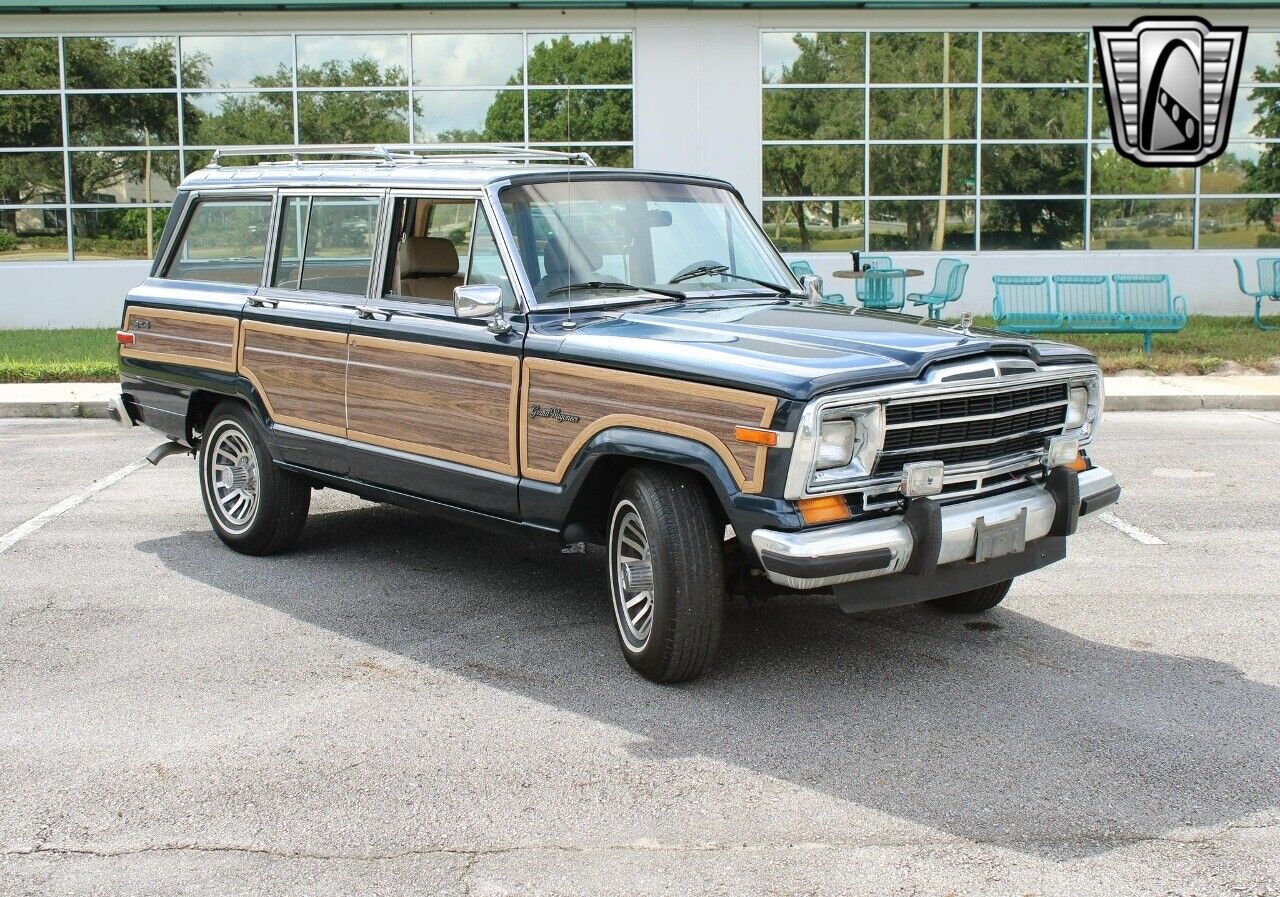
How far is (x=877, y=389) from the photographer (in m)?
5.25

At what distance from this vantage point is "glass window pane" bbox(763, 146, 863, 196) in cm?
2262

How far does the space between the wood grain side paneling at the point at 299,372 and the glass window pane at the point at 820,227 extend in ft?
52.3

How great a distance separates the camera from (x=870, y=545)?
204 inches

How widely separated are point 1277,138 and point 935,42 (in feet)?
18.7

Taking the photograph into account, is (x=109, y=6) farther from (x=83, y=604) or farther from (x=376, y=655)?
(x=376, y=655)

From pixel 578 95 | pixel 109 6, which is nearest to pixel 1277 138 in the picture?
pixel 578 95

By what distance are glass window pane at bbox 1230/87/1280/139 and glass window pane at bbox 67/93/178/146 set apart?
16.6 meters

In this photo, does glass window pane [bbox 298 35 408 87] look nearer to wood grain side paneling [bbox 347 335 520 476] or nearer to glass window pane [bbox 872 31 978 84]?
glass window pane [bbox 872 31 978 84]

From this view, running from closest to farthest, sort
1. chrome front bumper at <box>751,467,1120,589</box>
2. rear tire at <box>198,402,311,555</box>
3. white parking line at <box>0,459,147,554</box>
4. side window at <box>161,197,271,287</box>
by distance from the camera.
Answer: chrome front bumper at <box>751,467,1120,589</box>
rear tire at <box>198,402,311,555</box>
side window at <box>161,197,271,287</box>
white parking line at <box>0,459,147,554</box>

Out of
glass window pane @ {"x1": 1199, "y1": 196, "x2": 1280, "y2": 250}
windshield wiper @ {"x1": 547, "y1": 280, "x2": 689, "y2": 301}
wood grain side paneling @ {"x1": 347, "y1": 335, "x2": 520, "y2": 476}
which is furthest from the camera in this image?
glass window pane @ {"x1": 1199, "y1": 196, "x2": 1280, "y2": 250}

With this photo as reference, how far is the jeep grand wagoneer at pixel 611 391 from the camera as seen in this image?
531 centimetres

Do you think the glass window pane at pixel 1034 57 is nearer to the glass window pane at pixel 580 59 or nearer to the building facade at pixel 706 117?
the building facade at pixel 706 117

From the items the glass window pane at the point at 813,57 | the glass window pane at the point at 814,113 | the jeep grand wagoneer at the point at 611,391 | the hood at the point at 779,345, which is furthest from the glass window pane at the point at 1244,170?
the hood at the point at 779,345

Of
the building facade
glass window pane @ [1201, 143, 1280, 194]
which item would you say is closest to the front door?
the building facade
